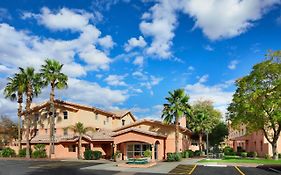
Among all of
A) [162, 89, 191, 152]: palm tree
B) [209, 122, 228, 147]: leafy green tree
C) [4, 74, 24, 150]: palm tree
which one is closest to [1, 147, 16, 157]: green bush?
[4, 74, 24, 150]: palm tree

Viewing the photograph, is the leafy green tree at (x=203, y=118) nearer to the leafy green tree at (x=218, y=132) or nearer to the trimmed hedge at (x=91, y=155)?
the leafy green tree at (x=218, y=132)

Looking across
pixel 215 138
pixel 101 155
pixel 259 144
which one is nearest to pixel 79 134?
pixel 101 155

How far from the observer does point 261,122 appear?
4322 centimetres

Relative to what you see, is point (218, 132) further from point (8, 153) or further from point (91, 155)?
point (8, 153)

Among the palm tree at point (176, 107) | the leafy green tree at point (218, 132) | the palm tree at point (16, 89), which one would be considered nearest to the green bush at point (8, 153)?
the palm tree at point (16, 89)

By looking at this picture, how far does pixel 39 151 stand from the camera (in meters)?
49.7

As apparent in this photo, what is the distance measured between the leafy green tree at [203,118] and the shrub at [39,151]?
88.0 ft

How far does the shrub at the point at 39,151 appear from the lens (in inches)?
1948

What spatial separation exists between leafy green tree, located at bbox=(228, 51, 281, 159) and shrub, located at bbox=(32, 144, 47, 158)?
28.8 metres

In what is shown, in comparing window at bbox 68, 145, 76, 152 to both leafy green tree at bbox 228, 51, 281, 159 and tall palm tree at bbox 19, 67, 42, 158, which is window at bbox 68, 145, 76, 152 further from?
leafy green tree at bbox 228, 51, 281, 159

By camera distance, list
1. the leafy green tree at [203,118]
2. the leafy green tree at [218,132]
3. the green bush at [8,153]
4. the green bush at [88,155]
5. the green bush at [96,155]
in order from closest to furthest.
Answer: the green bush at [88,155], the green bush at [96,155], the green bush at [8,153], the leafy green tree at [203,118], the leafy green tree at [218,132]

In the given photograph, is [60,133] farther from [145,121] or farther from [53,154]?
[145,121]

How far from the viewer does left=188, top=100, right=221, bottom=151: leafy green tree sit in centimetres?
6172

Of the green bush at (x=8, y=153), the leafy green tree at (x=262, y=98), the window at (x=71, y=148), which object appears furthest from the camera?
the green bush at (x=8, y=153)
